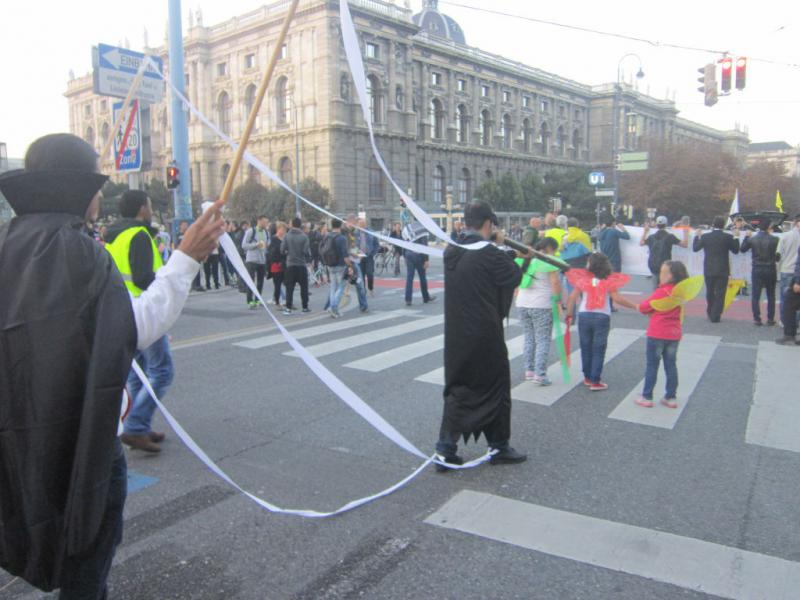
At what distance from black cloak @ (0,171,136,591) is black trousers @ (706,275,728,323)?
1124 cm

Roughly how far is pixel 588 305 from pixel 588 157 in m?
88.2

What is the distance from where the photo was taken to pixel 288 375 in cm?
709

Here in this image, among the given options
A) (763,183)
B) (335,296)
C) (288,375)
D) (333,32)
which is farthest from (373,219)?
(288,375)

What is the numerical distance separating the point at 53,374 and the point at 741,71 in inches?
690

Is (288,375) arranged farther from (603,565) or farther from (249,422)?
(603,565)

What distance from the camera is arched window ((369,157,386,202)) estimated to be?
180 ft

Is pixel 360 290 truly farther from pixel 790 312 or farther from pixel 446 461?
pixel 446 461

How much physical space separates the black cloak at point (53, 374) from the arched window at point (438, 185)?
203 ft

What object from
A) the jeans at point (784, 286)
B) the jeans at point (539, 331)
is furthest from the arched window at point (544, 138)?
the jeans at point (539, 331)

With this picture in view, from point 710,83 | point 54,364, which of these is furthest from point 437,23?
point 54,364

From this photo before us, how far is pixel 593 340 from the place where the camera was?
21.1 ft

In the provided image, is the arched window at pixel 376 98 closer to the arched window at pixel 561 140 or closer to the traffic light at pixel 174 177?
the arched window at pixel 561 140

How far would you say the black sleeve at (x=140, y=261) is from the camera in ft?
14.6

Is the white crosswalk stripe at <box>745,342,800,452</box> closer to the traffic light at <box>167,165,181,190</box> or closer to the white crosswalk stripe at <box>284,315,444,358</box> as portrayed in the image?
the white crosswalk stripe at <box>284,315,444,358</box>
